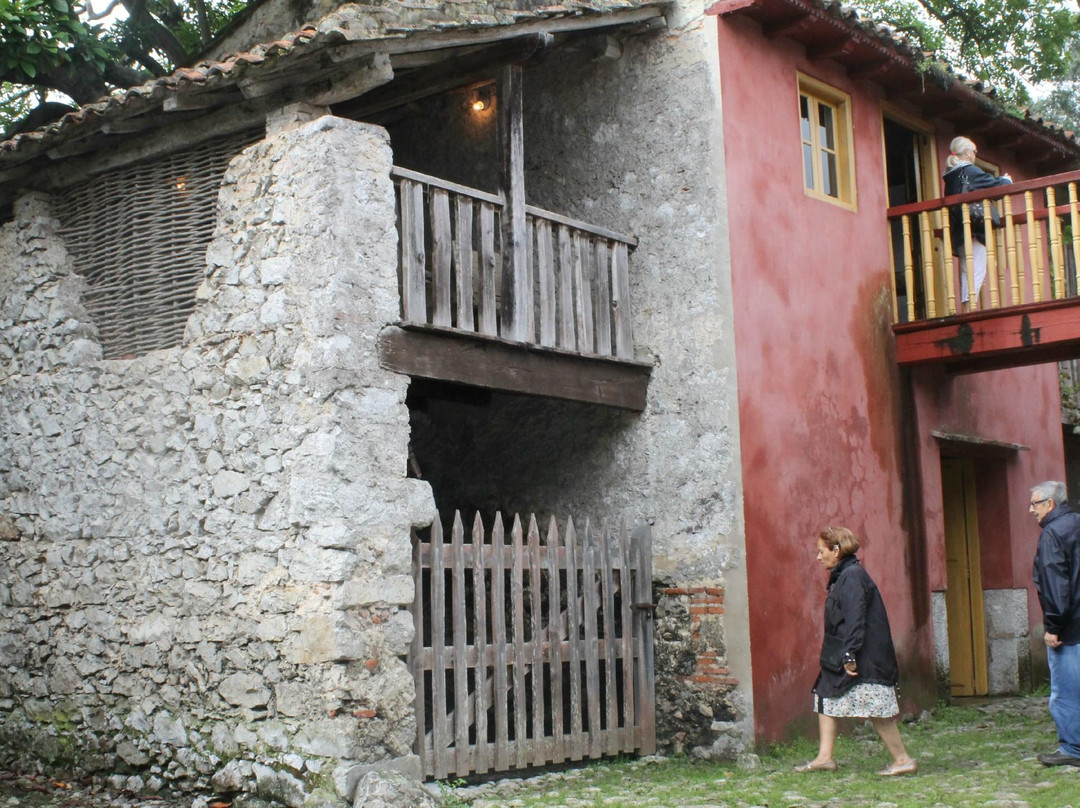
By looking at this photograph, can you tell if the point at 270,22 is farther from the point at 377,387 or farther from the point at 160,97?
the point at 377,387

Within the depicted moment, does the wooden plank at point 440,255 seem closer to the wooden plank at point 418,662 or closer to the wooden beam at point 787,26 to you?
the wooden plank at point 418,662

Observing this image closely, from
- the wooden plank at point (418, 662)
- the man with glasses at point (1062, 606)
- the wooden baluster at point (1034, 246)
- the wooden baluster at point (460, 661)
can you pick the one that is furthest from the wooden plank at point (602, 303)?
the wooden baluster at point (1034, 246)

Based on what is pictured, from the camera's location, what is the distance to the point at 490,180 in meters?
10.7

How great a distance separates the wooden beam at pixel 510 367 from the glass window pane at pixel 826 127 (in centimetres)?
274

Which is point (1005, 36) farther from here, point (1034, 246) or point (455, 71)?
point (455, 71)

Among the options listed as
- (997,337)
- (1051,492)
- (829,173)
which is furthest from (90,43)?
(1051,492)

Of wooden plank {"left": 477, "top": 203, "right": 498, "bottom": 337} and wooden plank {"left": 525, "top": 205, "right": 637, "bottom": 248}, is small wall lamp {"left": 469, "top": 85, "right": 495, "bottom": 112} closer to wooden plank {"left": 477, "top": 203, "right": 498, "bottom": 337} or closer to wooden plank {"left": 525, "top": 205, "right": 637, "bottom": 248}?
wooden plank {"left": 525, "top": 205, "right": 637, "bottom": 248}

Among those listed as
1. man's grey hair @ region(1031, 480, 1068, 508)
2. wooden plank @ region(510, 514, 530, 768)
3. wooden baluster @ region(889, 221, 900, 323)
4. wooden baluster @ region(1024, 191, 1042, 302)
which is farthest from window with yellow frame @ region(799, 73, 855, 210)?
wooden plank @ region(510, 514, 530, 768)

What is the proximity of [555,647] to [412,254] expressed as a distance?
271 centimetres

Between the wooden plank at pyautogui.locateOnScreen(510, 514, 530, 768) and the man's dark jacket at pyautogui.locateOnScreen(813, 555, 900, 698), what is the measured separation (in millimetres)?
1852

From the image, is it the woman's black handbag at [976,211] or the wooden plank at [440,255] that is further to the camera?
the woman's black handbag at [976,211]

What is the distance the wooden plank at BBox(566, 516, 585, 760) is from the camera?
827 centimetres

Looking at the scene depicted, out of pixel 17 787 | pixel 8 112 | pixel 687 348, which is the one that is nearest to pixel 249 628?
pixel 17 787

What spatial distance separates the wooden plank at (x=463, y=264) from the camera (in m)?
8.22
